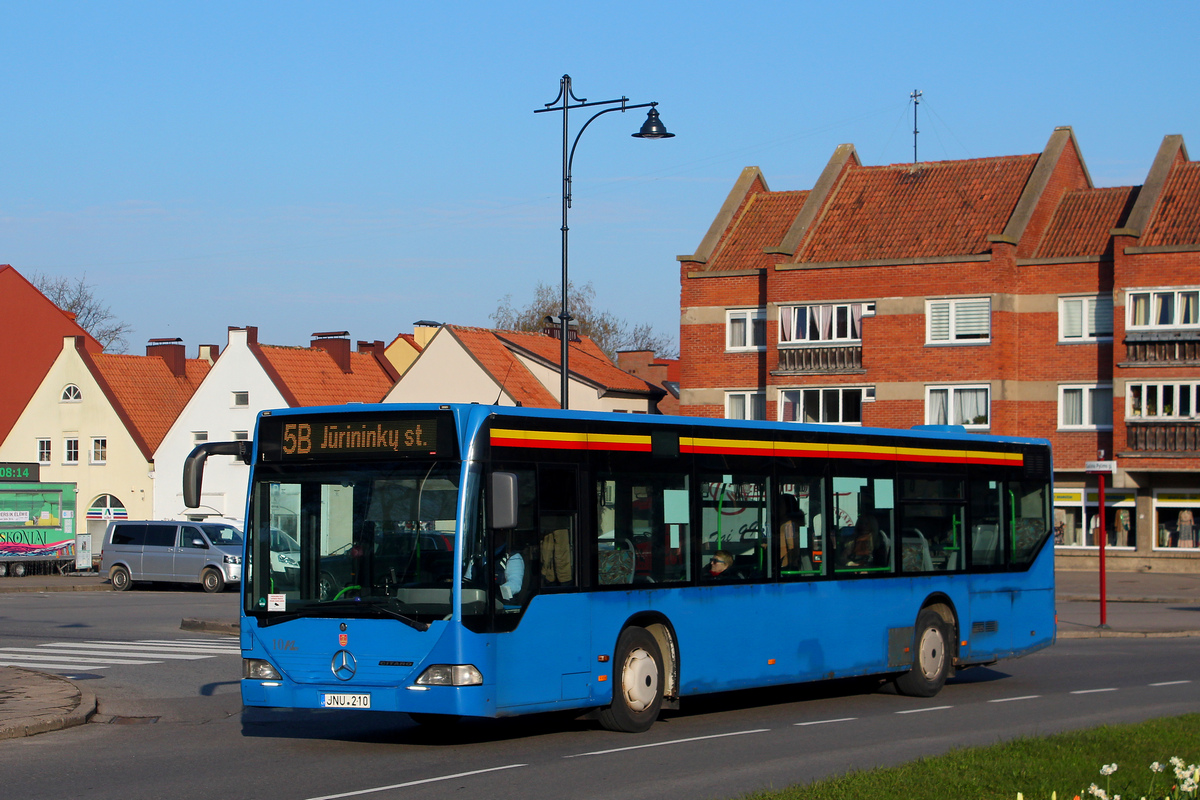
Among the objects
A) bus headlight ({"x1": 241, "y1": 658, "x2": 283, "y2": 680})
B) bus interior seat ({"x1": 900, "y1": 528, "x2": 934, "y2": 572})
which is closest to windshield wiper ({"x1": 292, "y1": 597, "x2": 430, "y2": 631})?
bus headlight ({"x1": 241, "y1": 658, "x2": 283, "y2": 680})

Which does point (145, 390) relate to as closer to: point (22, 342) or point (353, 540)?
point (22, 342)

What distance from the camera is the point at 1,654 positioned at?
2017 cm

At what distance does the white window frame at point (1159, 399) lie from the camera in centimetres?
4441

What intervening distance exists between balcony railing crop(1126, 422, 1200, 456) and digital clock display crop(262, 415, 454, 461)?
126 feet

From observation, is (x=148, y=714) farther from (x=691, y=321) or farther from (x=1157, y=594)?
(x=691, y=321)

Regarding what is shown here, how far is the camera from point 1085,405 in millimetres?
46562

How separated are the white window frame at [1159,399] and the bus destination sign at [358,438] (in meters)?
38.5

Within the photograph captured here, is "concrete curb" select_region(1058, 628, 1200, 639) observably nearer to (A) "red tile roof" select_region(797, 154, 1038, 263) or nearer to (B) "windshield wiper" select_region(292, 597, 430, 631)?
(B) "windshield wiper" select_region(292, 597, 430, 631)

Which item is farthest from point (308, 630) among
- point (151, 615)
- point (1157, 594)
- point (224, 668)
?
point (1157, 594)

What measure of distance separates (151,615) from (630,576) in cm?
1932

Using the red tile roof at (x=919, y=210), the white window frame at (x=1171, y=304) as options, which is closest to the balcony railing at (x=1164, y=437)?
the white window frame at (x=1171, y=304)

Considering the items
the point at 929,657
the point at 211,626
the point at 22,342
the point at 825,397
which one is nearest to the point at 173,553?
the point at 211,626

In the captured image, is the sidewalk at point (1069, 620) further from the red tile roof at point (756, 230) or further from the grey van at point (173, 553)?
the red tile roof at point (756, 230)

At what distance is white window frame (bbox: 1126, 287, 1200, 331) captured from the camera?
44188 millimetres
